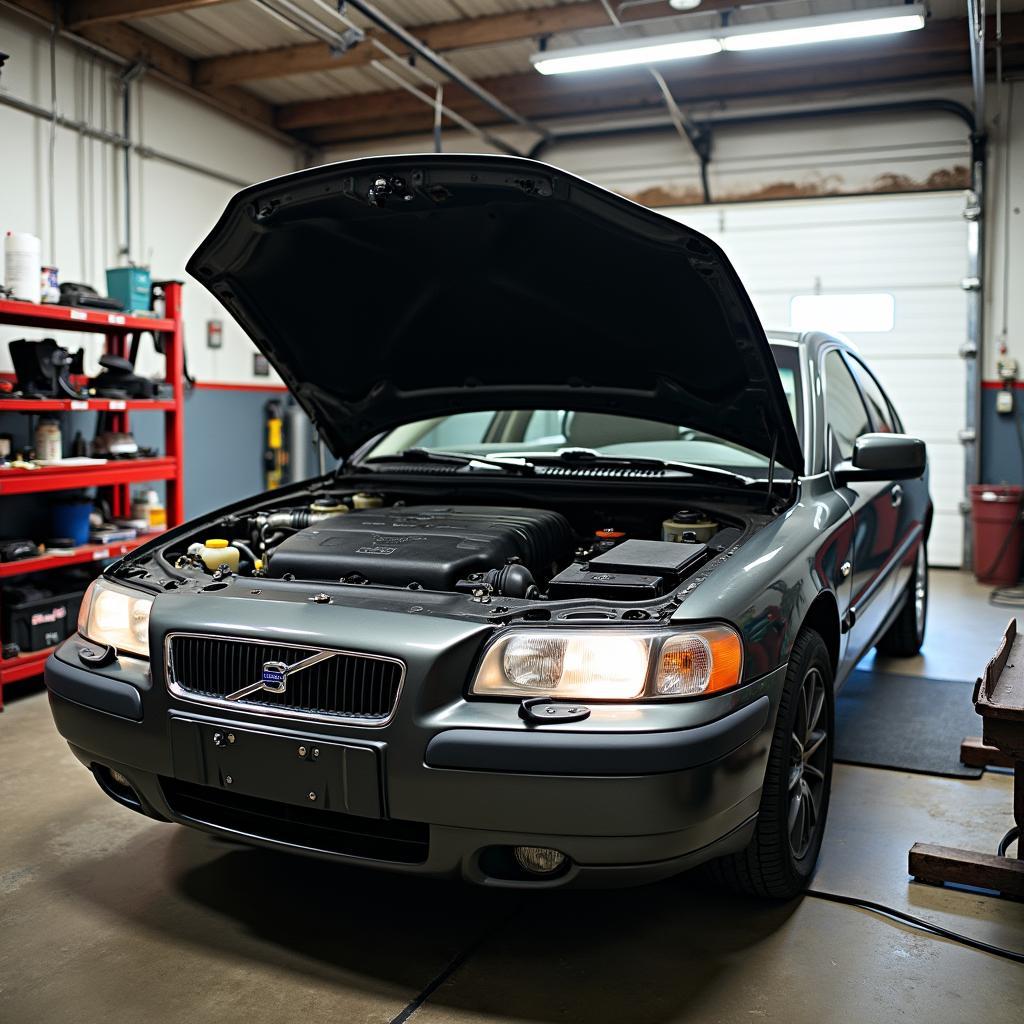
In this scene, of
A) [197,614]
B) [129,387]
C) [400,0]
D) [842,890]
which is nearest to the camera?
[197,614]

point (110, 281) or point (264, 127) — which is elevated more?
point (264, 127)

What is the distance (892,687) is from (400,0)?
5336 millimetres

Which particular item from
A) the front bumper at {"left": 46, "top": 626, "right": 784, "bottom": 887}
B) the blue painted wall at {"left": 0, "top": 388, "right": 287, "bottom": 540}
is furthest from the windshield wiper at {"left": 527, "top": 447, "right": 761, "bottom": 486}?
the blue painted wall at {"left": 0, "top": 388, "right": 287, "bottom": 540}

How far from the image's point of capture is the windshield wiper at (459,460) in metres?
3.06

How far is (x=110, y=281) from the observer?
204 inches

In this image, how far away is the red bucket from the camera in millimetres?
7121

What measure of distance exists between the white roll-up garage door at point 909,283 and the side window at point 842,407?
4.37 metres

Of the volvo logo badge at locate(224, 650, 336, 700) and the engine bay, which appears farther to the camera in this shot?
the engine bay

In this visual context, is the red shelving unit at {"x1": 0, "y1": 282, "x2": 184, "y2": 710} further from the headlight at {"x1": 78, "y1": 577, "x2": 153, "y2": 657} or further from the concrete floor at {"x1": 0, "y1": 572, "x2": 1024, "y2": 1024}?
the headlight at {"x1": 78, "y1": 577, "x2": 153, "y2": 657}

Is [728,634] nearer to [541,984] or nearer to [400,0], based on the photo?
[541,984]

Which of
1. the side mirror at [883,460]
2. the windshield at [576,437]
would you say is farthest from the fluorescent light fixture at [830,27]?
the side mirror at [883,460]

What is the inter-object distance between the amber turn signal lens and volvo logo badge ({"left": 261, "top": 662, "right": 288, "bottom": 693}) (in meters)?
0.69

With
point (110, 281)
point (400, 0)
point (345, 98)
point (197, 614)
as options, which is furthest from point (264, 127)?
point (197, 614)

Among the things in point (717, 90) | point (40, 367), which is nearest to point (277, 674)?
point (40, 367)
